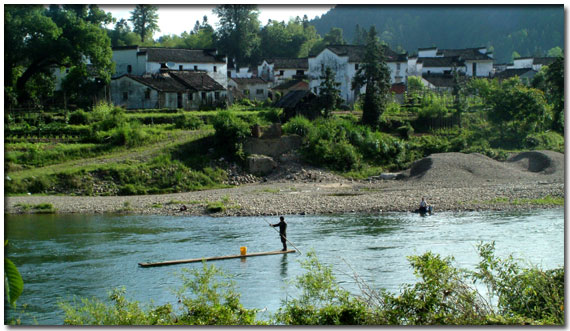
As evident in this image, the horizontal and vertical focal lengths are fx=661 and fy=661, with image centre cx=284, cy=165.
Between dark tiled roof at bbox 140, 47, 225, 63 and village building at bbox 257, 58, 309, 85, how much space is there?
36.0ft

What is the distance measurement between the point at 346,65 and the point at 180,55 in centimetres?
1363

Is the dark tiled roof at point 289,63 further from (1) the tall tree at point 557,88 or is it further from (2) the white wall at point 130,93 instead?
(1) the tall tree at point 557,88

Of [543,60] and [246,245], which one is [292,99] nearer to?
[246,245]

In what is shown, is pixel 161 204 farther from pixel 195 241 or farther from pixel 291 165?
pixel 291 165

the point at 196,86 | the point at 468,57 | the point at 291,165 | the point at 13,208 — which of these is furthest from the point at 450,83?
the point at 13,208

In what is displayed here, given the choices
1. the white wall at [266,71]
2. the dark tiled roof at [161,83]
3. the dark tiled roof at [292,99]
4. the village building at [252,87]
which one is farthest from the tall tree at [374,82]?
the white wall at [266,71]

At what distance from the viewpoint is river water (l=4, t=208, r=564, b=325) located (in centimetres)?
1552

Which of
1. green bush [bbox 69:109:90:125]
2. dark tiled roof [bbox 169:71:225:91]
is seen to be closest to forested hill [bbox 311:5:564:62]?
dark tiled roof [bbox 169:71:225:91]

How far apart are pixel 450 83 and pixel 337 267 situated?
152 ft

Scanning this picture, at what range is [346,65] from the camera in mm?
54844

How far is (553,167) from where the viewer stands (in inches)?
1359

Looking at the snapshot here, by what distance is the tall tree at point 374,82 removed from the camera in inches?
1662

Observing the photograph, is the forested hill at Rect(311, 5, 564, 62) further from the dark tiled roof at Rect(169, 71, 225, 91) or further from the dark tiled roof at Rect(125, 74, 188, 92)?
the dark tiled roof at Rect(125, 74, 188, 92)

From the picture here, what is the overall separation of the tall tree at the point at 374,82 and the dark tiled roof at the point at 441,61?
19997 mm
